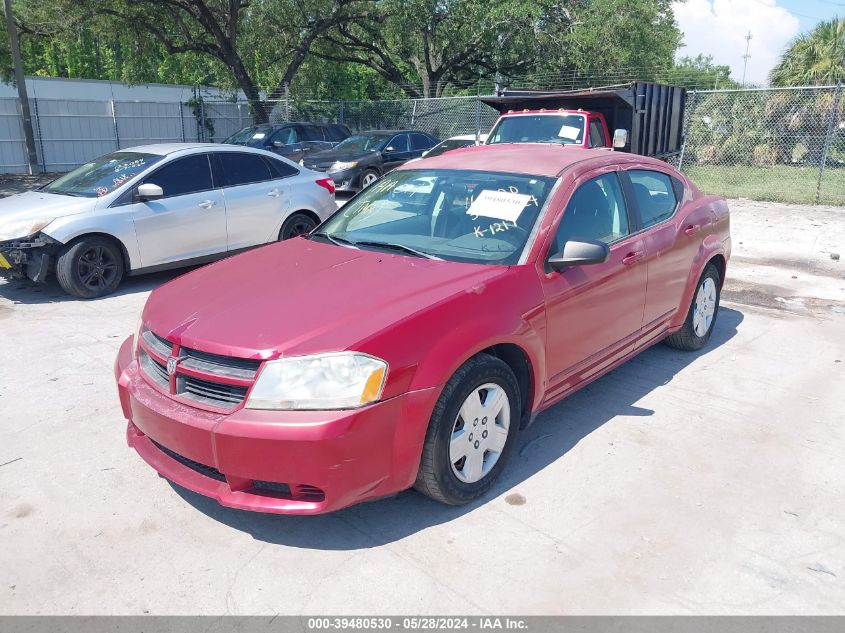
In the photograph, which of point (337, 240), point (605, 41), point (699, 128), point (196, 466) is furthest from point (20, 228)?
point (605, 41)

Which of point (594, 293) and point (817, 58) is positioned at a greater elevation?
point (817, 58)

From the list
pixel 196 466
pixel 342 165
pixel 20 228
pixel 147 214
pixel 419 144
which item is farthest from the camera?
pixel 419 144

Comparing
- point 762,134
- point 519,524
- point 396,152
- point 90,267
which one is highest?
point 762,134

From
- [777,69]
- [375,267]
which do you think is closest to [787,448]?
[375,267]

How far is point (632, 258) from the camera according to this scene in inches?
173

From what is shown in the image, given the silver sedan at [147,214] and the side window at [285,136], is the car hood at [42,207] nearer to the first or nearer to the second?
the silver sedan at [147,214]

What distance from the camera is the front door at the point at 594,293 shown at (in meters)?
3.83

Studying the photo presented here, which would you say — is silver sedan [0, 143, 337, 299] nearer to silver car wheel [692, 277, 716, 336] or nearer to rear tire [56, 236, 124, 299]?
rear tire [56, 236, 124, 299]

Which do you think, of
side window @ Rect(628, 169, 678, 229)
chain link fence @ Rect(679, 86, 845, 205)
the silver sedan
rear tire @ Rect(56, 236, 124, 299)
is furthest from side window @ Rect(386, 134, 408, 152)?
side window @ Rect(628, 169, 678, 229)

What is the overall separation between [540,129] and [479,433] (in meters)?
9.03

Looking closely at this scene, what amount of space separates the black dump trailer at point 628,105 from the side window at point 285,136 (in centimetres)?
614

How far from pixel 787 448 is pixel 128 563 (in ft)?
11.8

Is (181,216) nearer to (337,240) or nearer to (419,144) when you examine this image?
(337,240)

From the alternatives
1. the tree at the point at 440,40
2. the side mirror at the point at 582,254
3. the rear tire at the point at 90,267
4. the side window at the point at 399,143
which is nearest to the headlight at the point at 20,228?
the rear tire at the point at 90,267
